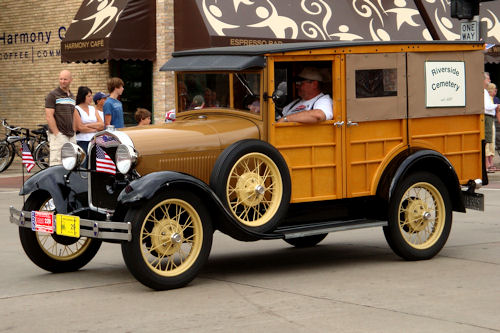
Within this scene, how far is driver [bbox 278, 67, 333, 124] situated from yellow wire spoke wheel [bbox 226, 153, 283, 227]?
554 mm

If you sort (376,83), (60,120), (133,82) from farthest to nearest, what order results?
(133,82), (60,120), (376,83)

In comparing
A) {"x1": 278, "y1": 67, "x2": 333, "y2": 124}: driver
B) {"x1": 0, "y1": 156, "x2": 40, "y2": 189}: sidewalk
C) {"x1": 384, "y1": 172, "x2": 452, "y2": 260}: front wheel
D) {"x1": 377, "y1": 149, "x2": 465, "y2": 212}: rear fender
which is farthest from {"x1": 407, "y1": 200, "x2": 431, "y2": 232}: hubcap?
{"x1": 0, "y1": 156, "x2": 40, "y2": 189}: sidewalk

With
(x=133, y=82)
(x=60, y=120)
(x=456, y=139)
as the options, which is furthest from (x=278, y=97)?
(x=133, y=82)

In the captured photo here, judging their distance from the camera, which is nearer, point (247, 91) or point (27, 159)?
point (247, 91)

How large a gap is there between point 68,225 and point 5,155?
13.5m

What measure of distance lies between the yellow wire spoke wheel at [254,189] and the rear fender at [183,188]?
112mm

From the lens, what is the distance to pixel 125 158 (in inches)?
297

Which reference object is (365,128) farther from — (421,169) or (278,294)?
(278,294)

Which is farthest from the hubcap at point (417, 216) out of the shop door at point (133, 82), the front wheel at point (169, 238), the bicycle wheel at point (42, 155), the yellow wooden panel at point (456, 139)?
the shop door at point (133, 82)

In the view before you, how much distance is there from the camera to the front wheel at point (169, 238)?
7211 mm

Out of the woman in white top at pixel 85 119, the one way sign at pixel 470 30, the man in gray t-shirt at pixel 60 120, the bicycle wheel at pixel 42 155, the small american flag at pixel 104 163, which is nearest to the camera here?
the small american flag at pixel 104 163

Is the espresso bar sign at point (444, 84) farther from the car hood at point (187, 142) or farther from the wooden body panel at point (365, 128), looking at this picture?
the car hood at point (187, 142)

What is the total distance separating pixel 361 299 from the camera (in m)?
6.96

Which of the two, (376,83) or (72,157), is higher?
(376,83)
